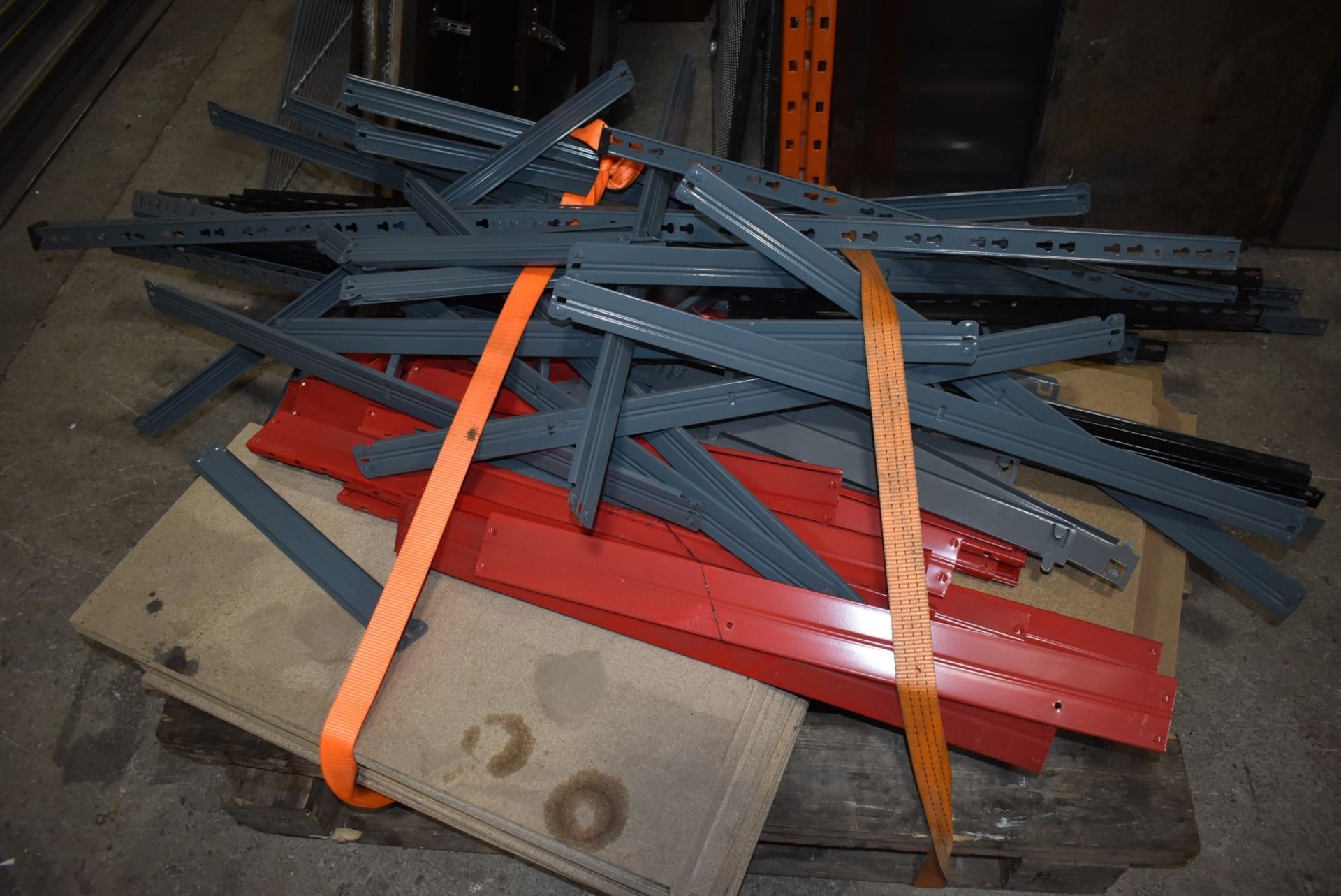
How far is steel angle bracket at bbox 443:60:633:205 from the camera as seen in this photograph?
254cm

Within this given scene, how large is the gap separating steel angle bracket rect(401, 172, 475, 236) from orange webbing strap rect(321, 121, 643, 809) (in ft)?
0.78

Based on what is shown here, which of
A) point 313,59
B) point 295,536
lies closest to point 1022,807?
point 295,536

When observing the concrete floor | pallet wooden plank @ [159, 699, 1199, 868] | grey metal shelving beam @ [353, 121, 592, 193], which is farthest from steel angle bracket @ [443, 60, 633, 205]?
pallet wooden plank @ [159, 699, 1199, 868]

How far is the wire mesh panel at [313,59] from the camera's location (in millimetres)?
3434

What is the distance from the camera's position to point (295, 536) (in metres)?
2.40

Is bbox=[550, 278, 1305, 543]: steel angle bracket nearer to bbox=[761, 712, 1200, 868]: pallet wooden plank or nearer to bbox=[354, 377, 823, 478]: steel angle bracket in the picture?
bbox=[354, 377, 823, 478]: steel angle bracket

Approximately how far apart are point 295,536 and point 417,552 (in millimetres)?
383

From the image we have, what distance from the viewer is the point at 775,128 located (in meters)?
3.29

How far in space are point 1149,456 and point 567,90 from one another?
2.37 meters

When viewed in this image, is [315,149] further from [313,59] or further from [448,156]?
[313,59]

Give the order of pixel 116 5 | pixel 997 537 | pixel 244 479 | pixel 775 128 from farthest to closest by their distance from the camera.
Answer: pixel 116 5 → pixel 775 128 → pixel 244 479 → pixel 997 537

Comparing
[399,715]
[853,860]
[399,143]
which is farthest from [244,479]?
[853,860]

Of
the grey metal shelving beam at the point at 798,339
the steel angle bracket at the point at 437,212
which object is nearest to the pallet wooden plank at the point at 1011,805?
the grey metal shelving beam at the point at 798,339

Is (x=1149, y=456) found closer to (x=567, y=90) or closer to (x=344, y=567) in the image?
(x=344, y=567)
